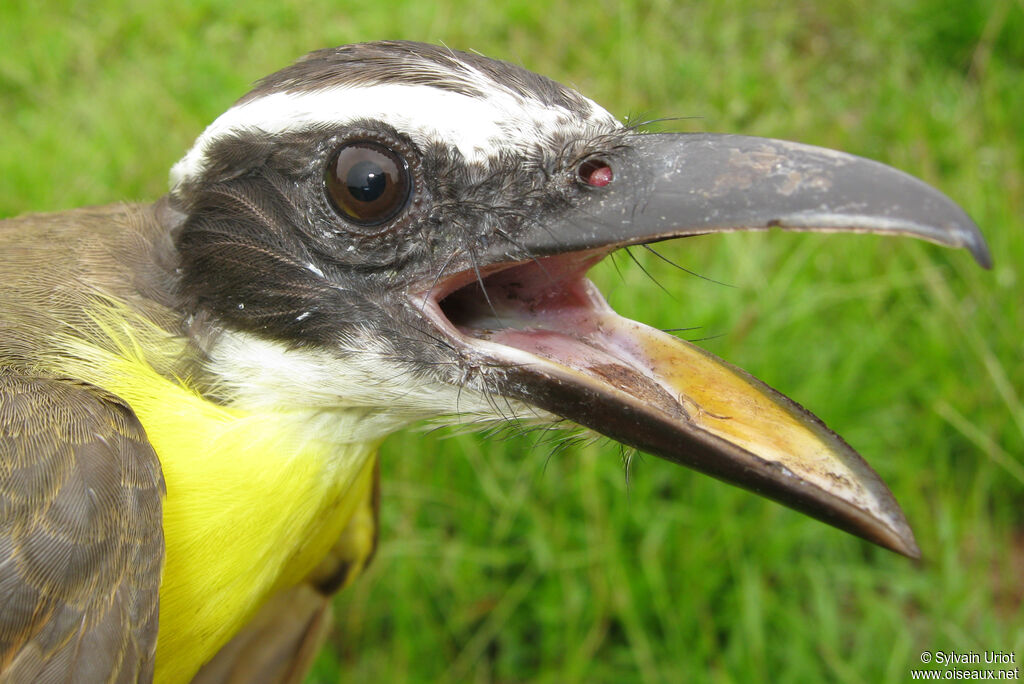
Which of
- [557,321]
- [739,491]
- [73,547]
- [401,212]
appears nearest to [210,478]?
[73,547]

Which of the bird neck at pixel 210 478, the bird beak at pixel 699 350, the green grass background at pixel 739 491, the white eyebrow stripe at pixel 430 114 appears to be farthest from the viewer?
the green grass background at pixel 739 491

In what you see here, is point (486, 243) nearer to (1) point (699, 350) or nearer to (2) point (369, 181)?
(2) point (369, 181)

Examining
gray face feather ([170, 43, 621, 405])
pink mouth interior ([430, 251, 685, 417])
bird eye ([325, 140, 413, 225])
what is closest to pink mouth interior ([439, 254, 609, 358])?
pink mouth interior ([430, 251, 685, 417])

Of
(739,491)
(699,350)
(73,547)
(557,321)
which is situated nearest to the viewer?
(73,547)

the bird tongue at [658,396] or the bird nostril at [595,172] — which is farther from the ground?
the bird nostril at [595,172]

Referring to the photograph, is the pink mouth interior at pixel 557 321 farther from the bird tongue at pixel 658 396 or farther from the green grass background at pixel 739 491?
the green grass background at pixel 739 491

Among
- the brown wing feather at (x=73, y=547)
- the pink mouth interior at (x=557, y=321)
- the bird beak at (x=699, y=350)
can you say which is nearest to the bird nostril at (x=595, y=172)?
the bird beak at (x=699, y=350)
